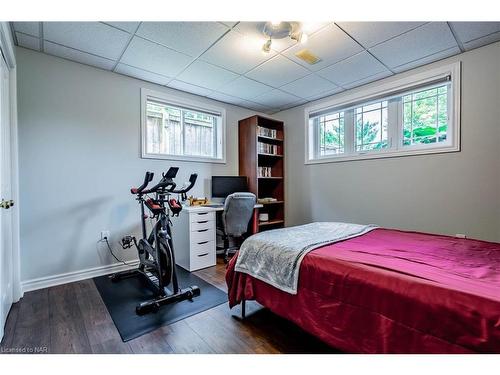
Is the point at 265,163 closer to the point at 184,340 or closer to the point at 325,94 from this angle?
the point at 325,94

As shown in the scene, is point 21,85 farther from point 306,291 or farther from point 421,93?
point 421,93

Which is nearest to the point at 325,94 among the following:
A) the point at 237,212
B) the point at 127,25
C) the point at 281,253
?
the point at 237,212

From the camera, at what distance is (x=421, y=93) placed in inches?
116

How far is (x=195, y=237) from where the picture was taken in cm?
308

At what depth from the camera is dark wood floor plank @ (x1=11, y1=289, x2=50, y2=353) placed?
159 centimetres

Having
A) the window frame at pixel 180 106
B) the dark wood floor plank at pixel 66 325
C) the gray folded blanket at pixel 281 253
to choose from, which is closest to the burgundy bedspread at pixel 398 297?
the gray folded blanket at pixel 281 253

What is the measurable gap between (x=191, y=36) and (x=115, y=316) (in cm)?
247

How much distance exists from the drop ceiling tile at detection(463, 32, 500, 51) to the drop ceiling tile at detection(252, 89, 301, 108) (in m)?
2.01

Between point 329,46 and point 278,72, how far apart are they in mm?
705

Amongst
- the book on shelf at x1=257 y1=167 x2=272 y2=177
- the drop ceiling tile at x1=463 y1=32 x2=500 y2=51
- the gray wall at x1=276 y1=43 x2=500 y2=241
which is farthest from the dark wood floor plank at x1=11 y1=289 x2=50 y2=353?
the drop ceiling tile at x1=463 y1=32 x2=500 y2=51

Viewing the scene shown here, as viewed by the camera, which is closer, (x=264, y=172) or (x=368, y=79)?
(x=368, y=79)

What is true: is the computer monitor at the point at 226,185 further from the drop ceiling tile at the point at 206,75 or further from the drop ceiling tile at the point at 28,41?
the drop ceiling tile at the point at 28,41

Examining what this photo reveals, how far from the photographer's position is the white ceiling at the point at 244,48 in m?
2.13

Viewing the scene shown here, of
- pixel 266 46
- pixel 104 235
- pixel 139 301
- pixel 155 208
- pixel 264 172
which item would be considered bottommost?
pixel 139 301
